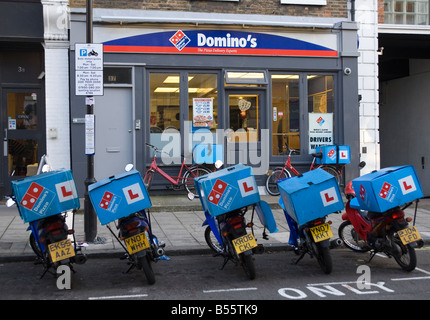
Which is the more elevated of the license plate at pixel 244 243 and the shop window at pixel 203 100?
the shop window at pixel 203 100

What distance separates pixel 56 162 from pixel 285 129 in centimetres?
583

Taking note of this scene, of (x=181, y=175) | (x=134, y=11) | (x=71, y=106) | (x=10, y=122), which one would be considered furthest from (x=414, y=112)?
(x=10, y=122)

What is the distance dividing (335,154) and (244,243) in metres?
7.25

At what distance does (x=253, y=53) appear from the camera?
1249 cm

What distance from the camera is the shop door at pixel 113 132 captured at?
1193 centimetres

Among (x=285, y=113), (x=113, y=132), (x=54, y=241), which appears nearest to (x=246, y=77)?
(x=285, y=113)

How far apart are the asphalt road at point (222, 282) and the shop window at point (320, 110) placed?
20.4 feet

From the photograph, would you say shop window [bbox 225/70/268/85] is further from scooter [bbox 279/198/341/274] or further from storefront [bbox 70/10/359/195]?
scooter [bbox 279/198/341/274]

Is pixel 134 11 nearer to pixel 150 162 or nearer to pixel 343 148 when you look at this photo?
pixel 150 162

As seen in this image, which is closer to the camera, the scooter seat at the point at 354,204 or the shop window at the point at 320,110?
the scooter seat at the point at 354,204

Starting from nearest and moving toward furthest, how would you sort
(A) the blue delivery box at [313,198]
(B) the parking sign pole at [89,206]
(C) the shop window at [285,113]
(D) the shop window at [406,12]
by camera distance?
(A) the blue delivery box at [313,198] < (B) the parking sign pole at [89,206] < (C) the shop window at [285,113] < (D) the shop window at [406,12]

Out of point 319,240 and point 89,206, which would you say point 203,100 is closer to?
point 89,206

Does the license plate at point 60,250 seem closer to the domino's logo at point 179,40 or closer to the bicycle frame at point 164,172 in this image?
the bicycle frame at point 164,172

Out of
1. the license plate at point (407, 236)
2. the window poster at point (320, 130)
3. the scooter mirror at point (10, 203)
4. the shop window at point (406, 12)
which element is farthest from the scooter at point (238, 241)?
the shop window at point (406, 12)
